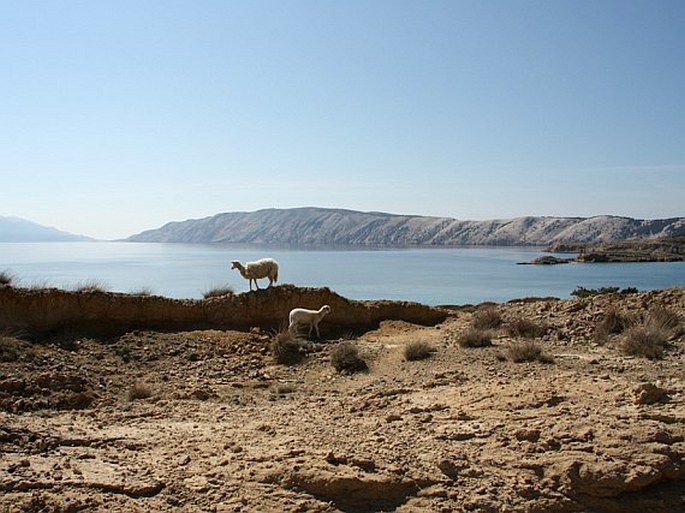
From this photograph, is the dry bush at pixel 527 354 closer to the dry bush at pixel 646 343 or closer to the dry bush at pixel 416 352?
the dry bush at pixel 646 343

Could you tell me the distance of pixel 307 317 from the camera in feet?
47.1

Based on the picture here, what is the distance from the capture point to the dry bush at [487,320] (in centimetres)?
1442

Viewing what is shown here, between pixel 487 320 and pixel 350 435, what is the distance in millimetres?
8397

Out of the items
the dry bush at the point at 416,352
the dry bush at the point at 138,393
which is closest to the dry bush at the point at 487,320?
the dry bush at the point at 416,352

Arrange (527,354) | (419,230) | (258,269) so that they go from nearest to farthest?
(527,354) → (258,269) → (419,230)

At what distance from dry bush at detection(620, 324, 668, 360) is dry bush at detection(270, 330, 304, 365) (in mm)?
6120

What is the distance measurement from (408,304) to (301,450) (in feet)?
35.3

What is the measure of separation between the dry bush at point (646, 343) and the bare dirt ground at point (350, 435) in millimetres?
190

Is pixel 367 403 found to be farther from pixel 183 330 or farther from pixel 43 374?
pixel 183 330

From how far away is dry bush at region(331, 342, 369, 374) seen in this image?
11.8 metres

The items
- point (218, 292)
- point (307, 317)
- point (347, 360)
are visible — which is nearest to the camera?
point (347, 360)

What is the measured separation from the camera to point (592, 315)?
13.8 meters

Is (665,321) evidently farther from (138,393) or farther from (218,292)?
(218,292)

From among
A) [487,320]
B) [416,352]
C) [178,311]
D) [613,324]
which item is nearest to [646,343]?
[613,324]
